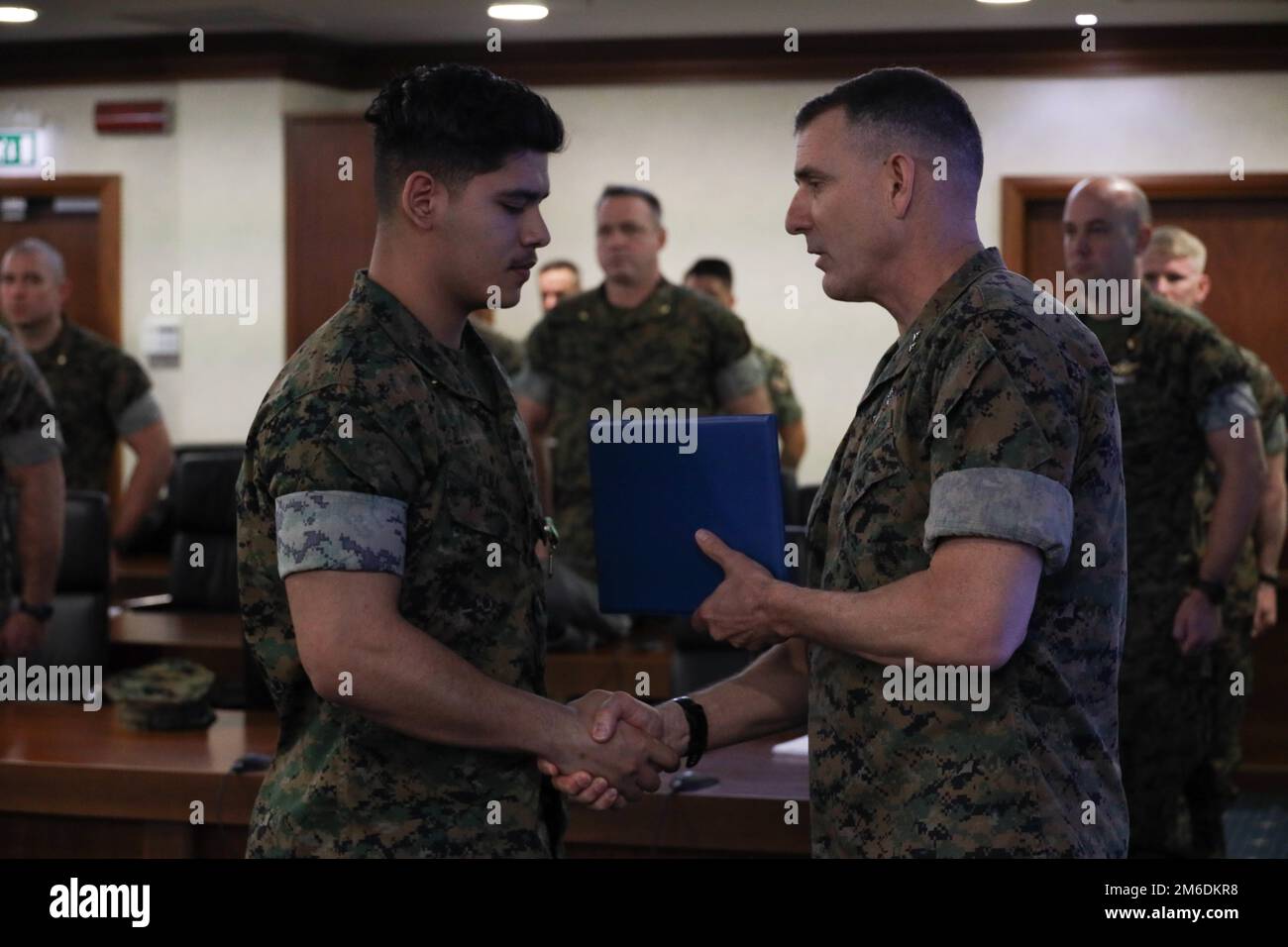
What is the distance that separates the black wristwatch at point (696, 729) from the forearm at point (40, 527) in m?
2.14

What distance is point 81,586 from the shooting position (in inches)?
172

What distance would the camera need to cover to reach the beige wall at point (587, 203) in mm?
7934

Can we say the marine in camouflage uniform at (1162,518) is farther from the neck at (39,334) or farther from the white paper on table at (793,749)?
the neck at (39,334)

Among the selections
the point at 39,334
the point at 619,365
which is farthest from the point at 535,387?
the point at 39,334

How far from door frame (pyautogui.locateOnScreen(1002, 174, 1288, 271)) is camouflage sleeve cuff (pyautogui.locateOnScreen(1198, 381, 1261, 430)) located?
378 cm

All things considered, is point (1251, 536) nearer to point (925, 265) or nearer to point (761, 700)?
point (761, 700)

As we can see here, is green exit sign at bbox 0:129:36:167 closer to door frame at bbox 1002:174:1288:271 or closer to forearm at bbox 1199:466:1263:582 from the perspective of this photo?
door frame at bbox 1002:174:1288:271

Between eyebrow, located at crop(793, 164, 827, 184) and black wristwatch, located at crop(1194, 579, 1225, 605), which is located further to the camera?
black wristwatch, located at crop(1194, 579, 1225, 605)

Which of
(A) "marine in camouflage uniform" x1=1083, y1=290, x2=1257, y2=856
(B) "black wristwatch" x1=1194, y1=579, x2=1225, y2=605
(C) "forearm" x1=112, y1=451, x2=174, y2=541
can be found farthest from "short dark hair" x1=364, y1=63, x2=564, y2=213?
(C) "forearm" x1=112, y1=451, x2=174, y2=541

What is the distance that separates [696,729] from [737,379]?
2809 mm

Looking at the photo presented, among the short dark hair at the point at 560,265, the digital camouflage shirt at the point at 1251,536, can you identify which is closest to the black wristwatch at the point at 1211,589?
the digital camouflage shirt at the point at 1251,536

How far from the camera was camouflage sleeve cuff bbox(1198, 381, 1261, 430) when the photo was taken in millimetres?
3766

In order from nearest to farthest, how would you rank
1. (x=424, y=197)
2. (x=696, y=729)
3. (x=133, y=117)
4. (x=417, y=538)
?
1. (x=417, y=538)
2. (x=424, y=197)
3. (x=696, y=729)
4. (x=133, y=117)
